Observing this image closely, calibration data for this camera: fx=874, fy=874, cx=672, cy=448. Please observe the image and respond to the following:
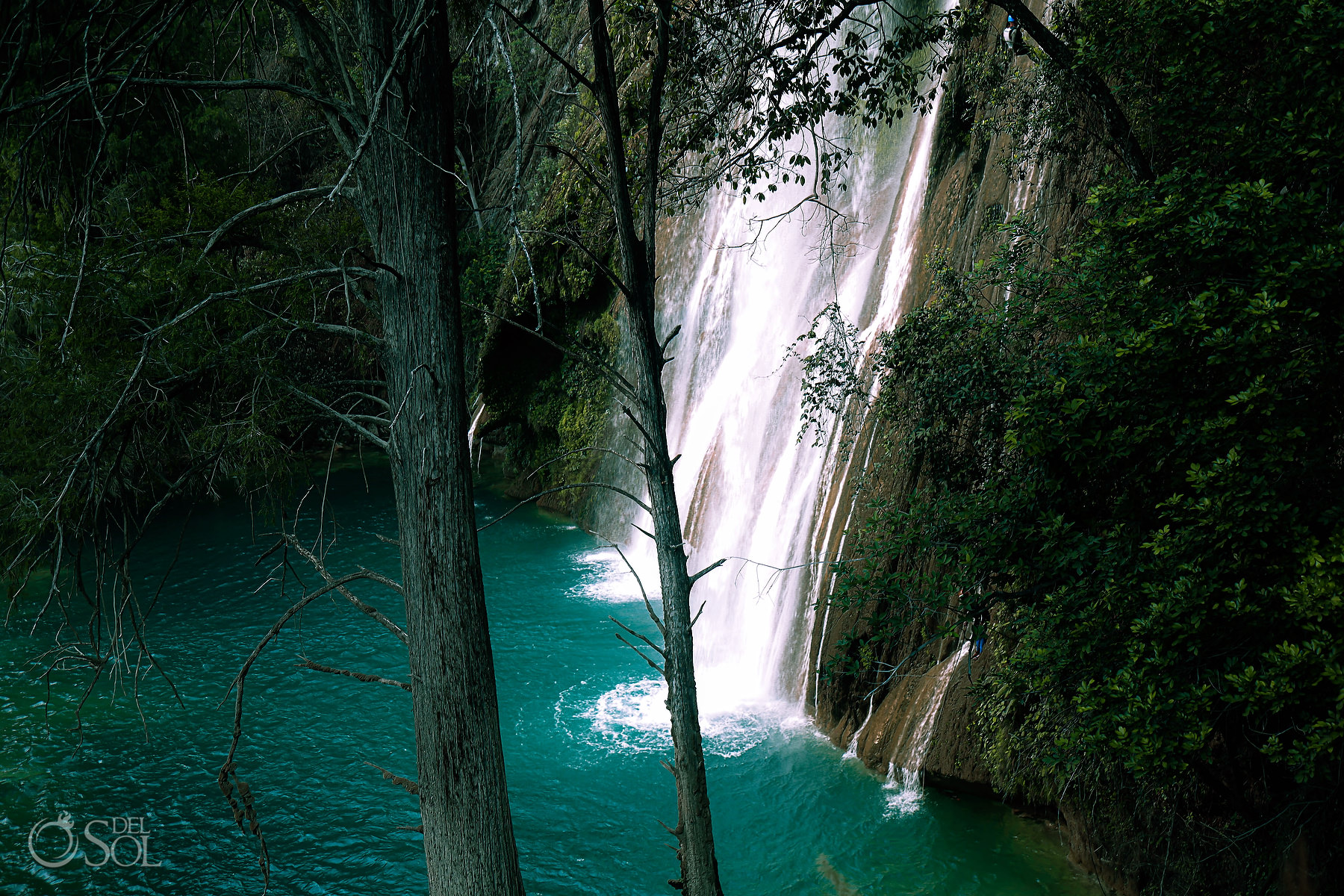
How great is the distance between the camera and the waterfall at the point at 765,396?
34.8 feet

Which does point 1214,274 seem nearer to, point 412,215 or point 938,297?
point 938,297

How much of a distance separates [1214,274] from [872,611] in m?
5.02

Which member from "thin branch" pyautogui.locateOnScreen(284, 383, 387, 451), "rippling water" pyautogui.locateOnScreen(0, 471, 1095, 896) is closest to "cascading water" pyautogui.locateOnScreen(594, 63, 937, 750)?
"rippling water" pyautogui.locateOnScreen(0, 471, 1095, 896)

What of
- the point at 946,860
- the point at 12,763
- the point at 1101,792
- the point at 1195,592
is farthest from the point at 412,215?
the point at 12,763

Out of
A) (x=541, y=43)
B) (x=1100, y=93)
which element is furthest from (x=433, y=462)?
(x=1100, y=93)

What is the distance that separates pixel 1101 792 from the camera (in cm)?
662

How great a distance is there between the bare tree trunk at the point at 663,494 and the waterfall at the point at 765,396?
106 inches

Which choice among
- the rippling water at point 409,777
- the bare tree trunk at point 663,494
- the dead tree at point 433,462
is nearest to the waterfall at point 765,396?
the rippling water at point 409,777

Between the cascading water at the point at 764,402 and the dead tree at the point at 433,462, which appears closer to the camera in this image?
the dead tree at the point at 433,462

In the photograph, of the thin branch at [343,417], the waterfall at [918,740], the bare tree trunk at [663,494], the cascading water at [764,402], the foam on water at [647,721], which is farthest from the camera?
the cascading water at [764,402]

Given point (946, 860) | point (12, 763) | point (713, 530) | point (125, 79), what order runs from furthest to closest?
point (713, 530), point (12, 763), point (946, 860), point (125, 79)

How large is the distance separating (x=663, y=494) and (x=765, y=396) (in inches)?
321

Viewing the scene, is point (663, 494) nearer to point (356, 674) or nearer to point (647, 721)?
point (356, 674)

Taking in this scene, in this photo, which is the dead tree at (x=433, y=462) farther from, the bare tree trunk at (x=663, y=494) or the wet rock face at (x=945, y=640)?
the wet rock face at (x=945, y=640)
